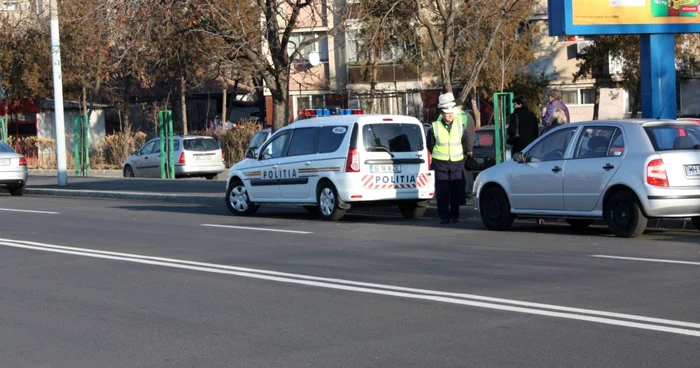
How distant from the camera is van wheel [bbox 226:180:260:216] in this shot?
18.9m

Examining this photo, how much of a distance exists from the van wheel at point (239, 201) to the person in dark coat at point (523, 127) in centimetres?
478

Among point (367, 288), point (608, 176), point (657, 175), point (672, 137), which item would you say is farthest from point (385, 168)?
point (367, 288)

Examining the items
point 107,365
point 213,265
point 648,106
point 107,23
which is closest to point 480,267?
point 213,265

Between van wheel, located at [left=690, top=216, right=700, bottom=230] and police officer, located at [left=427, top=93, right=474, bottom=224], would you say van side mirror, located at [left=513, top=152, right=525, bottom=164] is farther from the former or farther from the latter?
van wheel, located at [left=690, top=216, right=700, bottom=230]

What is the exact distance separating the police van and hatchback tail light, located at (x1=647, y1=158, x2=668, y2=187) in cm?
492

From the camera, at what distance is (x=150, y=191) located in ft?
83.5

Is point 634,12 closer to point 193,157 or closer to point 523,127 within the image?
point 523,127

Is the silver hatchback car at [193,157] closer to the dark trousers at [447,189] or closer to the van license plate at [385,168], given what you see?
the van license plate at [385,168]

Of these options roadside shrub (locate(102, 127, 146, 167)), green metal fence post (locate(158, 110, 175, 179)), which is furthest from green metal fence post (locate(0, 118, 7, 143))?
green metal fence post (locate(158, 110, 175, 179))

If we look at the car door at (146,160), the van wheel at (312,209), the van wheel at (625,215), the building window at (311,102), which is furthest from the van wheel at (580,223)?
the building window at (311,102)

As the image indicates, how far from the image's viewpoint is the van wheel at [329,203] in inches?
664

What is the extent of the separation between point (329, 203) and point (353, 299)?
26.1ft

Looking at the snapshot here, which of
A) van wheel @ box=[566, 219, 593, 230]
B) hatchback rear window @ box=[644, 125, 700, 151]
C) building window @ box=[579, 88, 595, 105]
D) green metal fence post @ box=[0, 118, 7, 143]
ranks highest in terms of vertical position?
building window @ box=[579, 88, 595, 105]

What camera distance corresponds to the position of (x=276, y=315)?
8.44m
